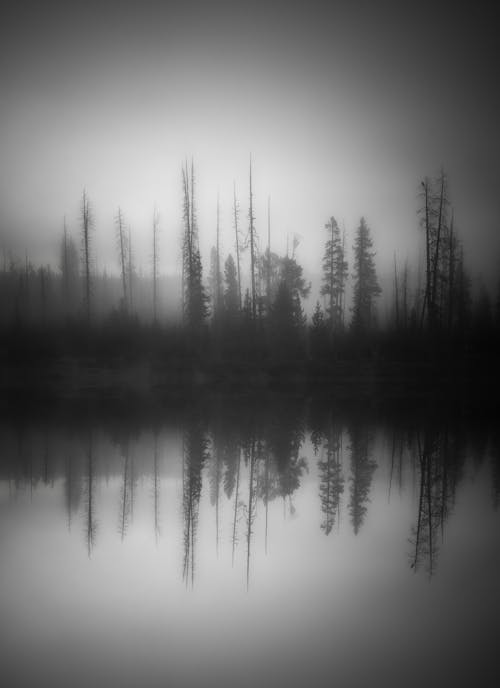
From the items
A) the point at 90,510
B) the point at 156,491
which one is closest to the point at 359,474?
the point at 156,491

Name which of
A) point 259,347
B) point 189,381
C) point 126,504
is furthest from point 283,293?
point 126,504

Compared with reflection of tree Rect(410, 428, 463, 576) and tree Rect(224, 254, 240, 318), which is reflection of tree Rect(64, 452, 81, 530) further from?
tree Rect(224, 254, 240, 318)

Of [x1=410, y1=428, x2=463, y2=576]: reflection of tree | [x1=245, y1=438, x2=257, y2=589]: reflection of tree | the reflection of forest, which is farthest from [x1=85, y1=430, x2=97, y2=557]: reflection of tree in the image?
[x1=410, y1=428, x2=463, y2=576]: reflection of tree

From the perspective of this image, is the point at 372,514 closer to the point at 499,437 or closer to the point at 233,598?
the point at 233,598

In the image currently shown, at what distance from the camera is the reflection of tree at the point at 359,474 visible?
8344 millimetres

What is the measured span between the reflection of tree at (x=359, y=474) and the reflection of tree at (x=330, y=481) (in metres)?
0.26

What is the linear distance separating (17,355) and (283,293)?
63.7 feet

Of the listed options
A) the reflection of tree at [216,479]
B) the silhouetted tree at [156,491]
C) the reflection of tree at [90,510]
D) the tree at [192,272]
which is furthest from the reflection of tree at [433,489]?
the tree at [192,272]

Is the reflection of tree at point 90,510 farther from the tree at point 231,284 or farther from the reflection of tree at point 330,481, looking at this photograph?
the tree at point 231,284

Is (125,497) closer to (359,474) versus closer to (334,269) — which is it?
(359,474)

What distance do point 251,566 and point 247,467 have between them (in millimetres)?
4791

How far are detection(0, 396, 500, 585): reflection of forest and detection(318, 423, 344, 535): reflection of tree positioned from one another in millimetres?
25

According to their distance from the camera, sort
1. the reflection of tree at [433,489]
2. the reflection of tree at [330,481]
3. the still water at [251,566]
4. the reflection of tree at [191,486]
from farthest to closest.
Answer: the reflection of tree at [330,481] → the reflection of tree at [433,489] → the reflection of tree at [191,486] → the still water at [251,566]

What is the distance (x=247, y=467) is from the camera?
37.0 feet
